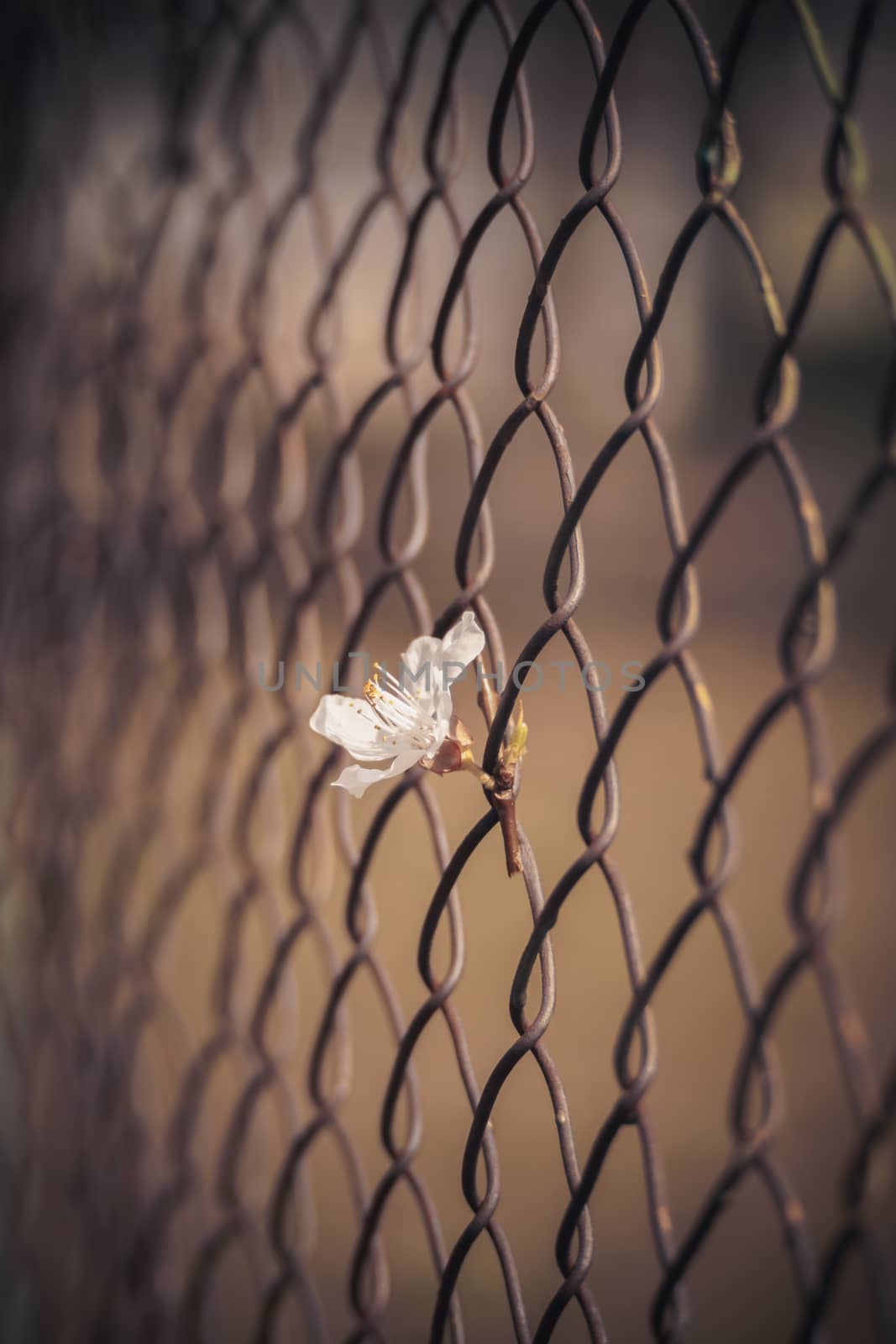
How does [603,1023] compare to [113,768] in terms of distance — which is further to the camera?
[603,1023]

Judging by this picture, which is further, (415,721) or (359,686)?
(359,686)

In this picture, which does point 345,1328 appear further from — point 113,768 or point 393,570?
point 393,570

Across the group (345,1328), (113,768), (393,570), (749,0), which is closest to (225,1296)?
(345,1328)

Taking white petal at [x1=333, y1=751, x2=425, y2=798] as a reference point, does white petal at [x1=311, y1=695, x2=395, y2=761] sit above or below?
above

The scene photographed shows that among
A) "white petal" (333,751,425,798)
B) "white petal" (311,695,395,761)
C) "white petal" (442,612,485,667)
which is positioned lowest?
"white petal" (333,751,425,798)
